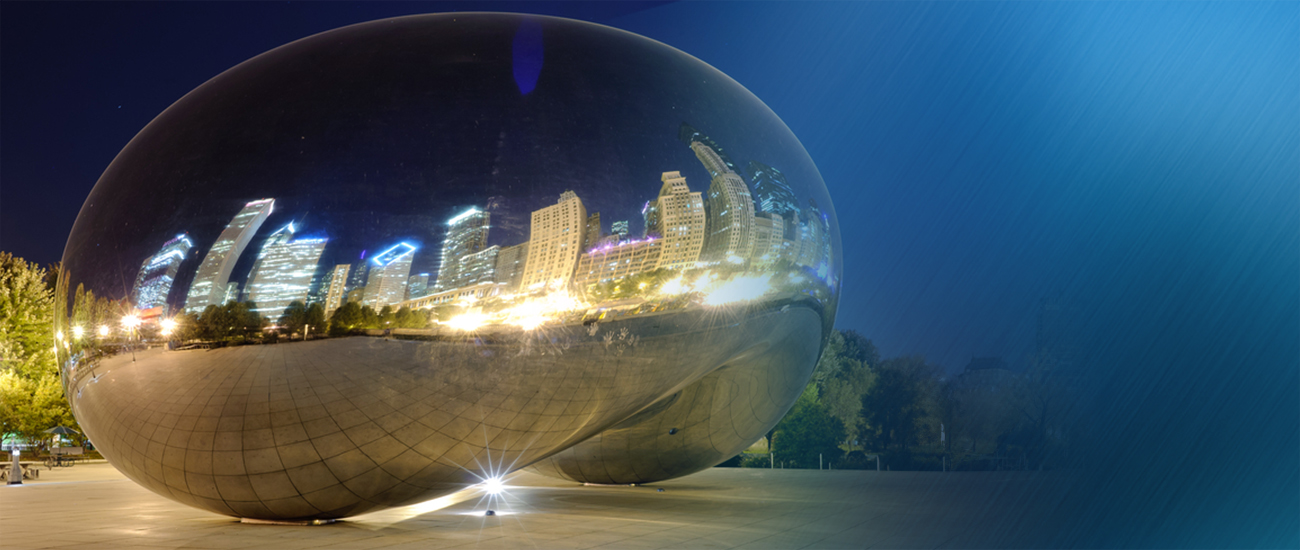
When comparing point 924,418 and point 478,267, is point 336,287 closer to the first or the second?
point 478,267

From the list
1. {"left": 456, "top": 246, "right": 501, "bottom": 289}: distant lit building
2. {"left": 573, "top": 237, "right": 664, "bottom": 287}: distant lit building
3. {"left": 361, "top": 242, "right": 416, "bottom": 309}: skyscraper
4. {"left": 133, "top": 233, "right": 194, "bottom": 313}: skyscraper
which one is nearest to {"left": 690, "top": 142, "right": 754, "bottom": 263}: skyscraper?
{"left": 573, "top": 237, "right": 664, "bottom": 287}: distant lit building

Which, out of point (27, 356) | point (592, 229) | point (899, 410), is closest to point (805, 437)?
point (899, 410)

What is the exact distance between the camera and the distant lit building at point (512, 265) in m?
6.83

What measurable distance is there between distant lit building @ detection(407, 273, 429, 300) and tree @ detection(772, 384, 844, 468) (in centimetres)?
2497

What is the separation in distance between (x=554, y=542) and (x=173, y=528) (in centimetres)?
400

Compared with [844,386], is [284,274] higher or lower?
higher

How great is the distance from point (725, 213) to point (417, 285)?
113 inches

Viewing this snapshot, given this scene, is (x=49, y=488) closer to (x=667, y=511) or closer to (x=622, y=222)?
(x=667, y=511)

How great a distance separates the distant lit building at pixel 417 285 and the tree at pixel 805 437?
25.0 meters

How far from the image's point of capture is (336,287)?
667 centimetres

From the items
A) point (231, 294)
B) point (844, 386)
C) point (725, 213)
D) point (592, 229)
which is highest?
point (725, 213)

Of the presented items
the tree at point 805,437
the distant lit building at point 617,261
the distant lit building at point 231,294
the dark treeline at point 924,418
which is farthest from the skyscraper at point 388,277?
the tree at point 805,437

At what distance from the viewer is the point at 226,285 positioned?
6754 millimetres

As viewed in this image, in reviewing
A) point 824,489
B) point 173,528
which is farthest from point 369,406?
point 824,489
